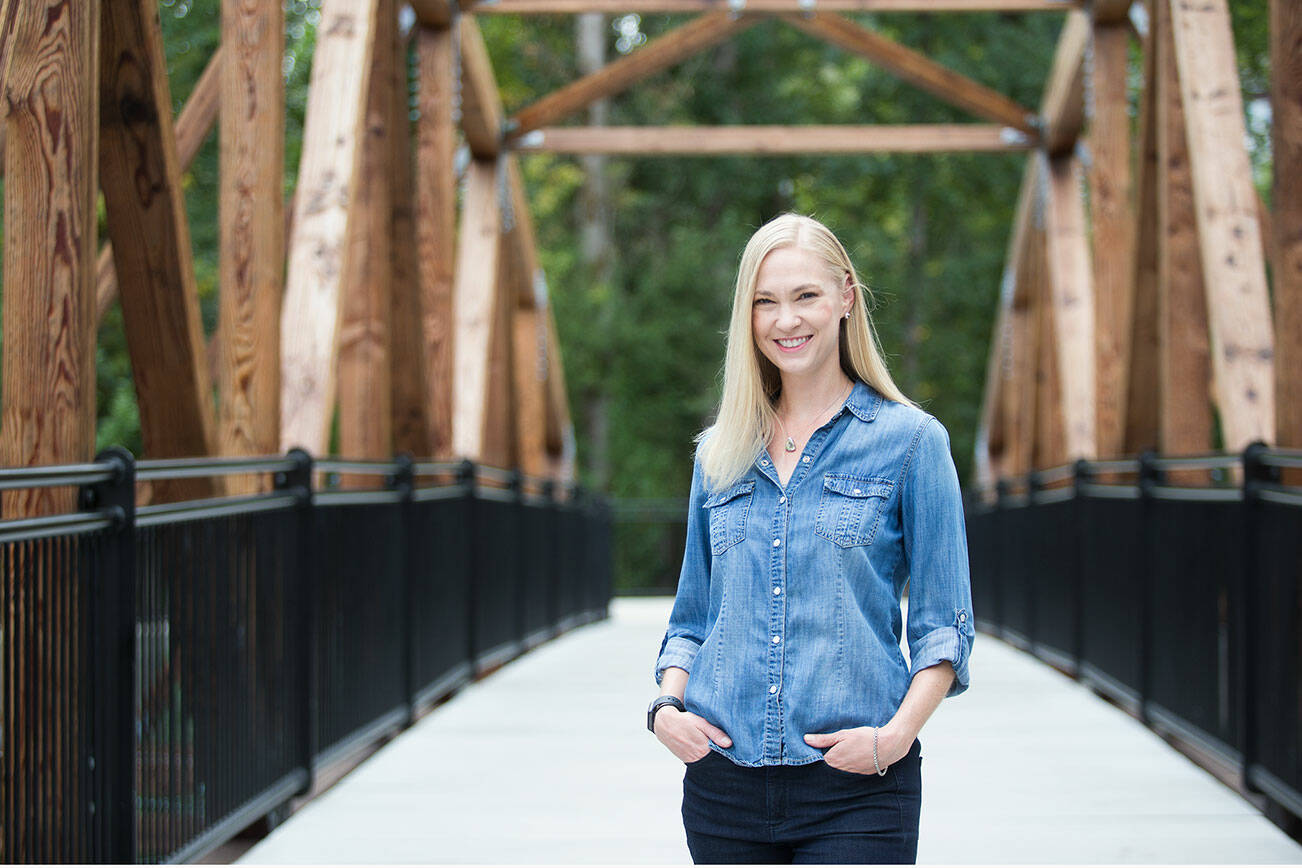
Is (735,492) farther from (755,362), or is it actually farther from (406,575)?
(406,575)

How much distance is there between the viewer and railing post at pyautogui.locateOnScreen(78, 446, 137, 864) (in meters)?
3.65

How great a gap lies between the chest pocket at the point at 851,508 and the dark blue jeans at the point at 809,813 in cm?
33

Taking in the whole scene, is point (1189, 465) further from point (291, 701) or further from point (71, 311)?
point (71, 311)

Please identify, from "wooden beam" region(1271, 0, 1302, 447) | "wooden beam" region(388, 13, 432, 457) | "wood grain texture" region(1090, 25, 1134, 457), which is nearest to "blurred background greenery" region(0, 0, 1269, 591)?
"wood grain texture" region(1090, 25, 1134, 457)

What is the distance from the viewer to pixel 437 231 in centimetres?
1116

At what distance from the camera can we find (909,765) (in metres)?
2.38

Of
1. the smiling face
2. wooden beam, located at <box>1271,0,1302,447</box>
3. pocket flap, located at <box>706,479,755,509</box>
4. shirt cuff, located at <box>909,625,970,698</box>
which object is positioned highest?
wooden beam, located at <box>1271,0,1302,447</box>

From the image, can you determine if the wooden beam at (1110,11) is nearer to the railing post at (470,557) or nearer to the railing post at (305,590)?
the railing post at (470,557)

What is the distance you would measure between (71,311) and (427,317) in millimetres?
6884

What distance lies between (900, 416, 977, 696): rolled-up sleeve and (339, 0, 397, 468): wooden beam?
6.37 metres

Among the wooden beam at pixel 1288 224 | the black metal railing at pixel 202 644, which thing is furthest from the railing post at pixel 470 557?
the wooden beam at pixel 1288 224

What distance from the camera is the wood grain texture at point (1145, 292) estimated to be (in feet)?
30.5

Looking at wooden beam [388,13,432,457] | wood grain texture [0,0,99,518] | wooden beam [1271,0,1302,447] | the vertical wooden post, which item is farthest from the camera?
wooden beam [388,13,432,457]

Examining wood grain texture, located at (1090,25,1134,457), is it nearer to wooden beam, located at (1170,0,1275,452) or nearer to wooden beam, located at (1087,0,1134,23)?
wooden beam, located at (1087,0,1134,23)
